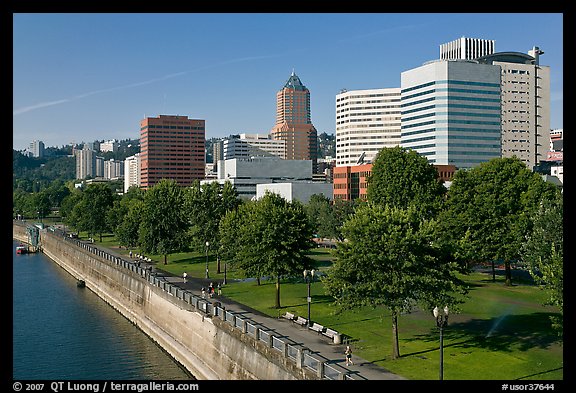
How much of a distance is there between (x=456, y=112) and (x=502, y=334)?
159 meters

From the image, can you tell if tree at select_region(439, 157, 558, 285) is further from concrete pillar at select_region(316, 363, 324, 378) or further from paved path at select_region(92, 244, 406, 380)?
concrete pillar at select_region(316, 363, 324, 378)

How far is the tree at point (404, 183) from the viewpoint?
244 feet

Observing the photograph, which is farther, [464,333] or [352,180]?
[352,180]

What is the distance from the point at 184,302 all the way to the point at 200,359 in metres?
6.19

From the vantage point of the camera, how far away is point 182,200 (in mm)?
91438

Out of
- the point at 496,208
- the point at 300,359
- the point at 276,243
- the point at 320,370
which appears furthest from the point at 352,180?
the point at 320,370

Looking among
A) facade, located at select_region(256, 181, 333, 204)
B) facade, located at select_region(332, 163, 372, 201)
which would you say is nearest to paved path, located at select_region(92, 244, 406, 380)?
facade, located at select_region(332, 163, 372, 201)

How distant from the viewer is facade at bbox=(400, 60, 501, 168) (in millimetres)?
186750

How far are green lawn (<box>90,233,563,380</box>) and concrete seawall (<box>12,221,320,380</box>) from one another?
206 inches

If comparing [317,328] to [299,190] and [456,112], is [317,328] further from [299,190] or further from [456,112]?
[456,112]

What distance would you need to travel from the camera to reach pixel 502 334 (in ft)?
125

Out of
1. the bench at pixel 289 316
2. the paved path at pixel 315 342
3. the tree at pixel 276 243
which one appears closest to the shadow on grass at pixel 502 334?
the paved path at pixel 315 342

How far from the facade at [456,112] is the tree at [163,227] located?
115 m
